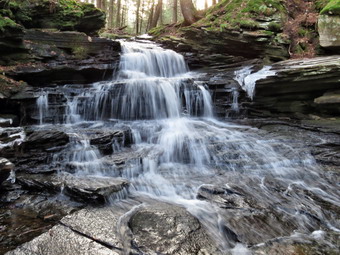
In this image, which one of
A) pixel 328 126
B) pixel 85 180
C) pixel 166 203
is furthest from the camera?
pixel 328 126

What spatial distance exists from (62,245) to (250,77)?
28.9ft

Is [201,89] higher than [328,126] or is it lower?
higher

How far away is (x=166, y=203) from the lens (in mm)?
4613

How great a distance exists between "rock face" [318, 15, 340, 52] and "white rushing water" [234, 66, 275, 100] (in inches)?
87.9

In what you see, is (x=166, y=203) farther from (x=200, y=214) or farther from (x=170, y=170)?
(x=170, y=170)

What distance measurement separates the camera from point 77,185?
476 cm

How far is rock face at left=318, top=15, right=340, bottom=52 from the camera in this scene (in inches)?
350

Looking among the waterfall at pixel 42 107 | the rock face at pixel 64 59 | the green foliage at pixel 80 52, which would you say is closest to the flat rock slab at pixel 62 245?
the waterfall at pixel 42 107

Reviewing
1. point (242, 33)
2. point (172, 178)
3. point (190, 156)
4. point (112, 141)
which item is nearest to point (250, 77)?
point (242, 33)

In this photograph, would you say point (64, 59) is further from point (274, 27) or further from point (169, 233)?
point (274, 27)

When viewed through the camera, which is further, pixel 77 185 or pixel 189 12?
pixel 189 12

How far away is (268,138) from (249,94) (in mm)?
2701

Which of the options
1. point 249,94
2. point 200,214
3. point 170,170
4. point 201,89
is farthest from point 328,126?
point 200,214

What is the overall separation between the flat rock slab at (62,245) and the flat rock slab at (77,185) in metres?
1.02
